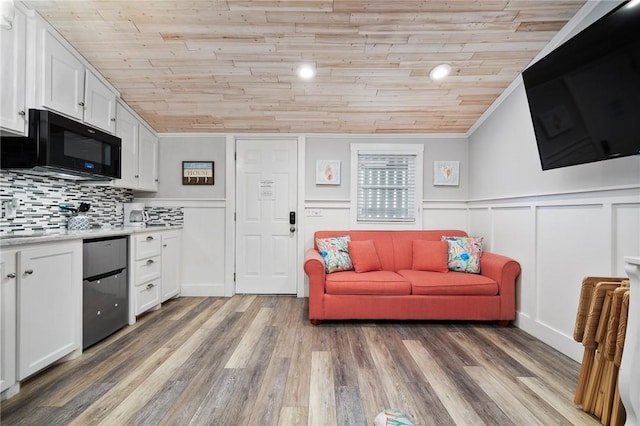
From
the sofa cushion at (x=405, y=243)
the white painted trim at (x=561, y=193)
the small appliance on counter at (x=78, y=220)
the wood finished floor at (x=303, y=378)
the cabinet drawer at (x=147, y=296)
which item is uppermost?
the white painted trim at (x=561, y=193)

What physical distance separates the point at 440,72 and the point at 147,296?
3591mm

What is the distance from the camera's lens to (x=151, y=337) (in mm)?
2494

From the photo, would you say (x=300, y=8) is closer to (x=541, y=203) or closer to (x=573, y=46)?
(x=573, y=46)

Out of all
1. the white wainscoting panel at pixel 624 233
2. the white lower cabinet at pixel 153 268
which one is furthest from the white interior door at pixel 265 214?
the white wainscoting panel at pixel 624 233

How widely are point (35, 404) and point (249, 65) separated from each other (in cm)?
279

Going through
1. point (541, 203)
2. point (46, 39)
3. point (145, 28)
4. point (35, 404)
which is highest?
point (145, 28)

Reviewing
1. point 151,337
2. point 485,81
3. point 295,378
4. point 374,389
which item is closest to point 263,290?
point 151,337

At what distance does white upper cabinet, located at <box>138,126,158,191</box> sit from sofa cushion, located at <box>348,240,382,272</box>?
250cm

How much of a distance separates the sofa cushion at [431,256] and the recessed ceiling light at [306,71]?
2140 millimetres

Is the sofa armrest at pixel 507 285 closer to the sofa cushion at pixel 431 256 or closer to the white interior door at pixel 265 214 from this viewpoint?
the sofa cushion at pixel 431 256

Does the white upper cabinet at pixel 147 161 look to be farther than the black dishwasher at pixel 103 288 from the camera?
Yes

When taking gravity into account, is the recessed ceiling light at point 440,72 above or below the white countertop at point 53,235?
above

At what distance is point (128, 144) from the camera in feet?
10.4

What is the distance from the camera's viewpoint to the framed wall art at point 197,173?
3.76 m
